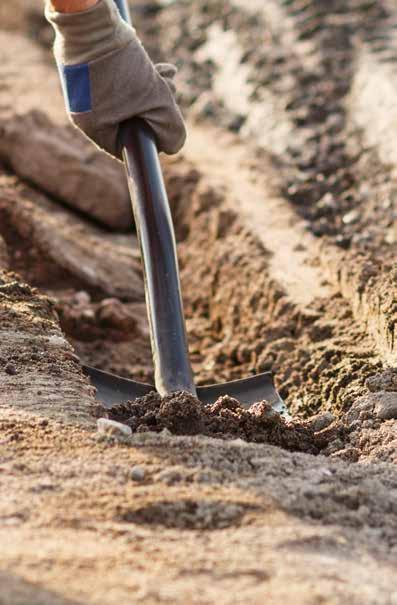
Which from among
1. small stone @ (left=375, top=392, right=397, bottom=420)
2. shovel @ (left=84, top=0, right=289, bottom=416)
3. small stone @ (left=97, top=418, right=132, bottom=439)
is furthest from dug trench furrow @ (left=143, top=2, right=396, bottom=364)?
small stone @ (left=97, top=418, right=132, bottom=439)

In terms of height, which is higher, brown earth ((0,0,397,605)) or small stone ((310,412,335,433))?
brown earth ((0,0,397,605))

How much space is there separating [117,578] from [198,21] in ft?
27.5

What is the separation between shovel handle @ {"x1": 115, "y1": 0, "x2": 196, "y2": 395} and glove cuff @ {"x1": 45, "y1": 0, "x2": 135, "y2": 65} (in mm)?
347

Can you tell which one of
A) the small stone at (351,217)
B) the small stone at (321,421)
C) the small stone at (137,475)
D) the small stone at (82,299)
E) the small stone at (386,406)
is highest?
the small stone at (351,217)

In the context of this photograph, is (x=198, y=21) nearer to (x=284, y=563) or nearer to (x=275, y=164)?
(x=275, y=164)

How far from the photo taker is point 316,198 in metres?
5.48

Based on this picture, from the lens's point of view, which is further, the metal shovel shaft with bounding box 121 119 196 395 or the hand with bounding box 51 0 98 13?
the metal shovel shaft with bounding box 121 119 196 395

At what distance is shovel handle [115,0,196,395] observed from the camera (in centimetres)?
325

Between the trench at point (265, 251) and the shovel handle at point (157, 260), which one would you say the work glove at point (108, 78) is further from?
the trench at point (265, 251)

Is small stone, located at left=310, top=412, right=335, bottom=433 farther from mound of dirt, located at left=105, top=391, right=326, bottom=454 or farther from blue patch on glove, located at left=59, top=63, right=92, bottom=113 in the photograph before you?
blue patch on glove, located at left=59, top=63, right=92, bottom=113

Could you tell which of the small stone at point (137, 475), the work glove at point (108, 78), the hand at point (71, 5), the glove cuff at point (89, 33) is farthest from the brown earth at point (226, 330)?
the hand at point (71, 5)

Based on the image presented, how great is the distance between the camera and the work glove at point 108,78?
3.23 meters

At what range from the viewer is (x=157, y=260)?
3.39 m

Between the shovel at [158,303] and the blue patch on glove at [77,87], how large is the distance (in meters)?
0.20
